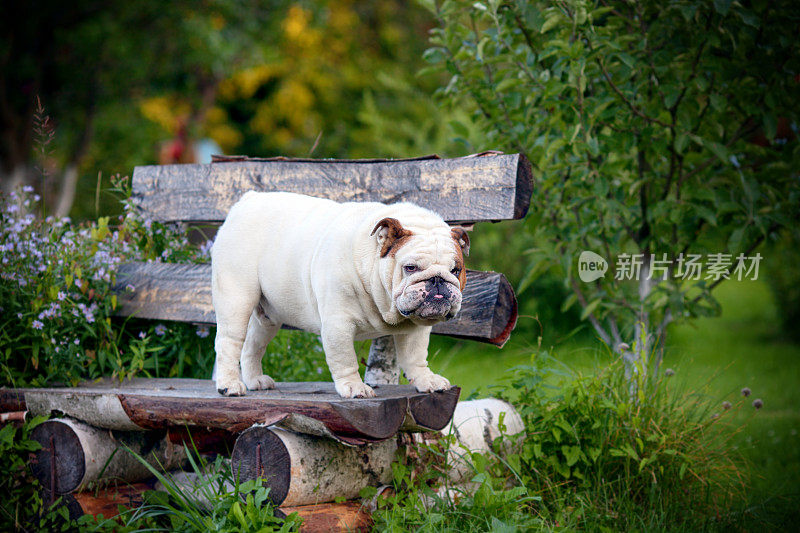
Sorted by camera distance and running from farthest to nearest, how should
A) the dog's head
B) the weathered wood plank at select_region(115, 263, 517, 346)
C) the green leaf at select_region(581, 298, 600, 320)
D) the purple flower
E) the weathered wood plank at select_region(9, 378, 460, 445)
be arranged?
the purple flower < the green leaf at select_region(581, 298, 600, 320) < the weathered wood plank at select_region(115, 263, 517, 346) < the weathered wood plank at select_region(9, 378, 460, 445) < the dog's head

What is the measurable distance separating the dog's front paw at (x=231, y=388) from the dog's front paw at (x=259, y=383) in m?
0.20

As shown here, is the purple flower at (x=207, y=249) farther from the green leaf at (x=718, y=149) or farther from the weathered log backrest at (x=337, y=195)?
the green leaf at (x=718, y=149)

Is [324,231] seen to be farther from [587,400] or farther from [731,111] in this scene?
[731,111]

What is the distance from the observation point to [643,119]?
409cm

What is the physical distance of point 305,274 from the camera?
9.93 feet

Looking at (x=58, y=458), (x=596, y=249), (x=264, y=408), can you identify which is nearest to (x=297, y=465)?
(x=264, y=408)

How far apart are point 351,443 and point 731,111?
3.03 meters

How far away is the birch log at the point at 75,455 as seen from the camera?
10.5 ft

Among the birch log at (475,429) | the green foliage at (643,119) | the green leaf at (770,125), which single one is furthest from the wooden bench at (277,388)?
the green leaf at (770,125)

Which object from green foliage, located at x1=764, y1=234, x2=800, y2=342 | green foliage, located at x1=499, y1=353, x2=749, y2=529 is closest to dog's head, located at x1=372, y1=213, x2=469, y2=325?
green foliage, located at x1=499, y1=353, x2=749, y2=529

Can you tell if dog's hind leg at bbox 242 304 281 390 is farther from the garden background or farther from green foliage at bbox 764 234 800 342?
green foliage at bbox 764 234 800 342

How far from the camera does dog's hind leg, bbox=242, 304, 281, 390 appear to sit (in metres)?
3.33

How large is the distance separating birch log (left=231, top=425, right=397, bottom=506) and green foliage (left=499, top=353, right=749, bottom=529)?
2.45 feet

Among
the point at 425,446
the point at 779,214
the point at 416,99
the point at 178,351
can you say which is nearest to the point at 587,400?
the point at 425,446
